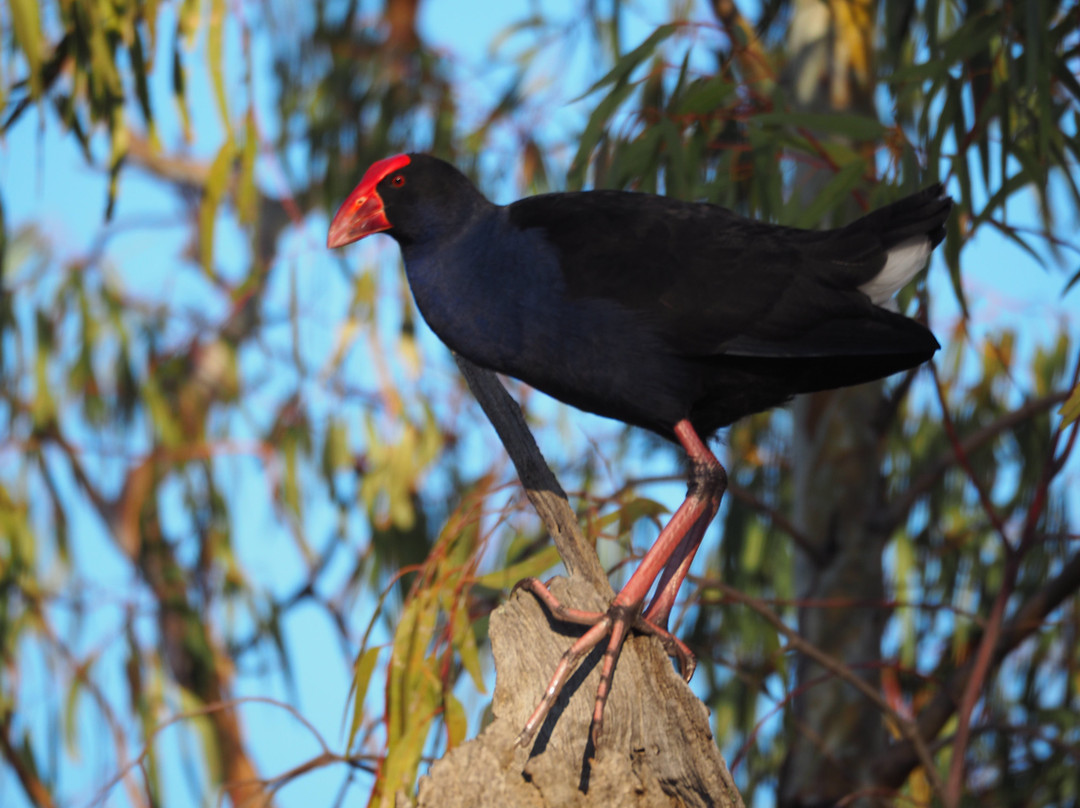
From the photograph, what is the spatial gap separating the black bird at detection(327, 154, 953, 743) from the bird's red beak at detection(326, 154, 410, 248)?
17 cm

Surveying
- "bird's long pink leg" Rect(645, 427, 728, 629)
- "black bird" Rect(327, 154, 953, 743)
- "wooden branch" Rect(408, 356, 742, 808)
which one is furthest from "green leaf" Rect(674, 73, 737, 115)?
"wooden branch" Rect(408, 356, 742, 808)

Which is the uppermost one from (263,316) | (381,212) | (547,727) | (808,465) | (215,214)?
(263,316)

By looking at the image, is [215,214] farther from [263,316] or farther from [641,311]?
[263,316]

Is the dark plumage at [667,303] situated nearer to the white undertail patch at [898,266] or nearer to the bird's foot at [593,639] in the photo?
the white undertail patch at [898,266]

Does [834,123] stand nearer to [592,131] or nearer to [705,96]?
[705,96]

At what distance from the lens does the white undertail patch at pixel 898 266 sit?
2.02 meters

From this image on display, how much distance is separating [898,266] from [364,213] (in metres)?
0.98

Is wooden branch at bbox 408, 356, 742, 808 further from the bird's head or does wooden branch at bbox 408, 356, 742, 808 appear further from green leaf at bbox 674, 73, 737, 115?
green leaf at bbox 674, 73, 737, 115

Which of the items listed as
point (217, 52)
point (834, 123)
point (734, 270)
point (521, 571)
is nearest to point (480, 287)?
point (734, 270)

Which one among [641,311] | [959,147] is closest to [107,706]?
[641,311]

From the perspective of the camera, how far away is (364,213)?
225 cm

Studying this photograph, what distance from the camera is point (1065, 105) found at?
288 centimetres

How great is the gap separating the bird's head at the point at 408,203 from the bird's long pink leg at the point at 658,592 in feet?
1.96

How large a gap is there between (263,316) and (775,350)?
153 inches
